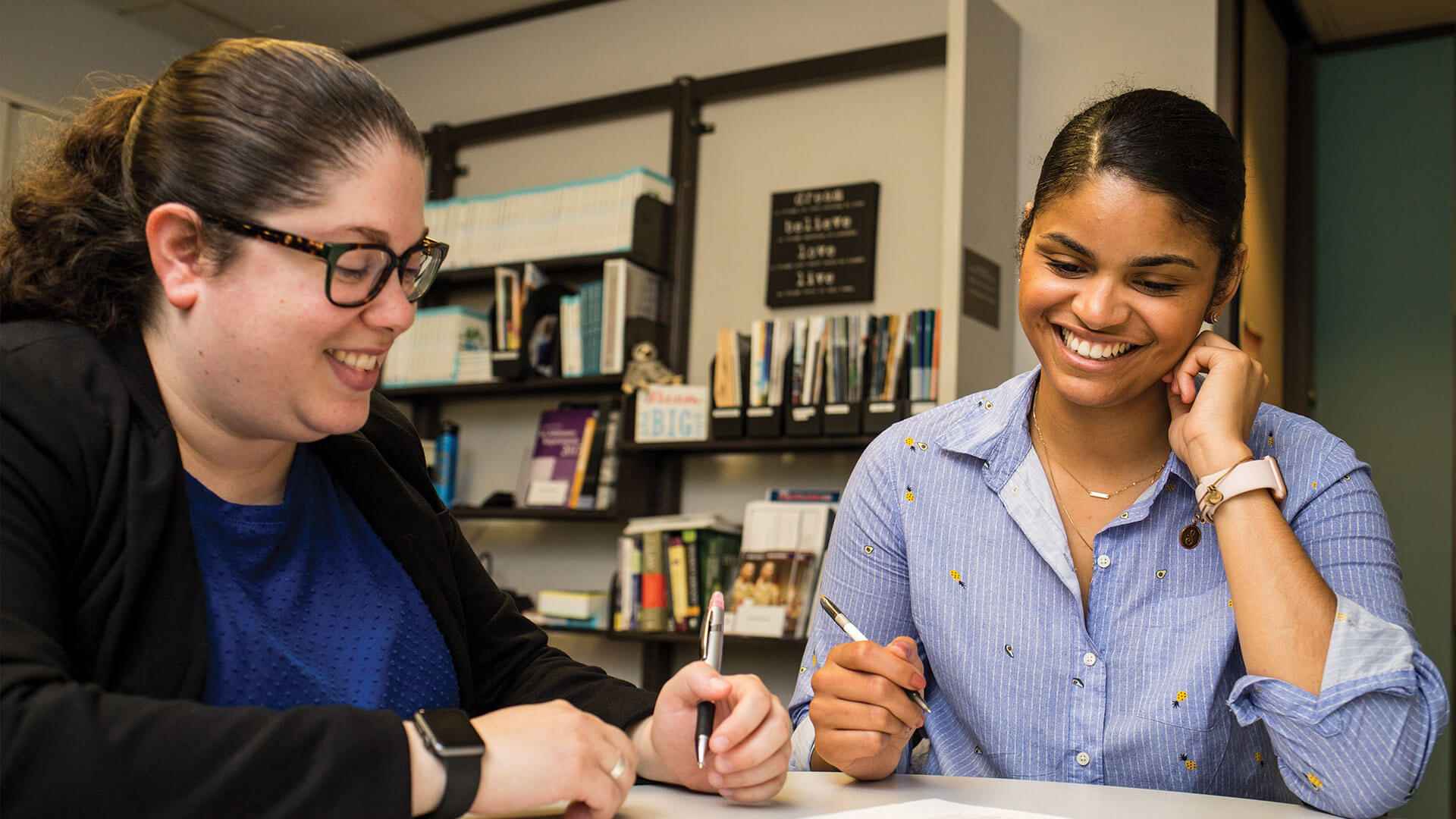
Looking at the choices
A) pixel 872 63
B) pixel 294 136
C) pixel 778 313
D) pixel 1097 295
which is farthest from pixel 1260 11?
pixel 294 136

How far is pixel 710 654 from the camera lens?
3.85 feet

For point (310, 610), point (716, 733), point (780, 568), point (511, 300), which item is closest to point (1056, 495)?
point (716, 733)

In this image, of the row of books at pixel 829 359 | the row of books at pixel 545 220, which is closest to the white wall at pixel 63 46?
the row of books at pixel 545 220

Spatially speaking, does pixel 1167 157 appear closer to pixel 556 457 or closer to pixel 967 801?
pixel 967 801

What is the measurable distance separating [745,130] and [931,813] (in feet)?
11.6

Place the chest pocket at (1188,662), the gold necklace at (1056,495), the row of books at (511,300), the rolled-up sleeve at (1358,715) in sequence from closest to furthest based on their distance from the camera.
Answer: the rolled-up sleeve at (1358,715)
the chest pocket at (1188,662)
the gold necklace at (1056,495)
the row of books at (511,300)

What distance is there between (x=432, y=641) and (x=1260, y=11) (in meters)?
3.82

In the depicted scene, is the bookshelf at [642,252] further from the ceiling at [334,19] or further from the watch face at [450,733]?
the watch face at [450,733]

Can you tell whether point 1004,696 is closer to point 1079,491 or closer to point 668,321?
point 1079,491

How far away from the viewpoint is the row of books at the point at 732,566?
3645 millimetres

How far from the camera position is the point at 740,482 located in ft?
13.8

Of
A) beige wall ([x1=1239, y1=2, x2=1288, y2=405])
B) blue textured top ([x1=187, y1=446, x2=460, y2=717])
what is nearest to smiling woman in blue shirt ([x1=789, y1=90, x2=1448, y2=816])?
blue textured top ([x1=187, y1=446, x2=460, y2=717])

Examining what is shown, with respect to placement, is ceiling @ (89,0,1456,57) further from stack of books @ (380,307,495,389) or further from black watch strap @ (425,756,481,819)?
black watch strap @ (425,756,481,819)

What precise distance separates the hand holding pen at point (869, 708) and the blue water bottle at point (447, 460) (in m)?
3.44
